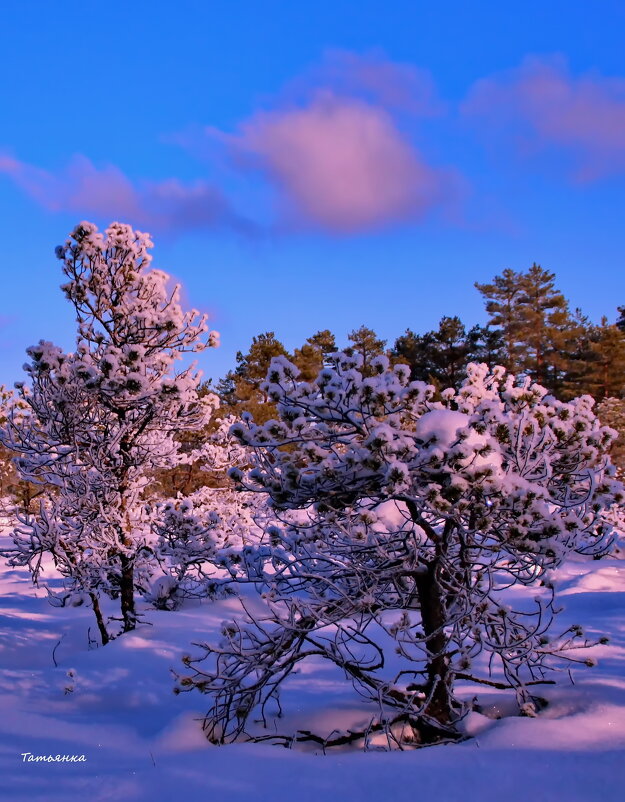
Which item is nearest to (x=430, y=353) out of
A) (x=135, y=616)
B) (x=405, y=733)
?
(x=135, y=616)

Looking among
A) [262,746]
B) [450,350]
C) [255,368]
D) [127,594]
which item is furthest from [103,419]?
[450,350]

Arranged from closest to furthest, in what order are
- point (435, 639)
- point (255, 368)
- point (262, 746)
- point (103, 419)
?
point (262, 746), point (435, 639), point (103, 419), point (255, 368)

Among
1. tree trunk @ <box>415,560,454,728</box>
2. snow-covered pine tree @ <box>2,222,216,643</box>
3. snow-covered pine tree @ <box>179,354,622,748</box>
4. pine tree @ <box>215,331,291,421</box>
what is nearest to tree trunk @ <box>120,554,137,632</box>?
snow-covered pine tree @ <box>2,222,216,643</box>

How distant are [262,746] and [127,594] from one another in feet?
19.1

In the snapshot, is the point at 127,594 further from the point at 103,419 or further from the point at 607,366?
the point at 607,366

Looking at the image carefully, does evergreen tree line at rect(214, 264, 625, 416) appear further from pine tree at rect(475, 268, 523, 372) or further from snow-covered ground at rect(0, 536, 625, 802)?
snow-covered ground at rect(0, 536, 625, 802)

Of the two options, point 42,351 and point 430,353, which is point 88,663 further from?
point 430,353

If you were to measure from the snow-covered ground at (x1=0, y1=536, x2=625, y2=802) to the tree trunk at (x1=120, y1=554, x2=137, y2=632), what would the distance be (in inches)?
20.0

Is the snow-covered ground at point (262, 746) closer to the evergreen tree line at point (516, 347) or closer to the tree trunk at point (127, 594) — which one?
the tree trunk at point (127, 594)

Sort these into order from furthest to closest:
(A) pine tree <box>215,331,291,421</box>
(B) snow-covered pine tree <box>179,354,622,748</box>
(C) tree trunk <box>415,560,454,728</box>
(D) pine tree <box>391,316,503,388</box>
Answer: (D) pine tree <box>391,316,503,388</box> < (A) pine tree <box>215,331,291,421</box> < (C) tree trunk <box>415,560,454,728</box> < (B) snow-covered pine tree <box>179,354,622,748</box>

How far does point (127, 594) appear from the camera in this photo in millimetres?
9992

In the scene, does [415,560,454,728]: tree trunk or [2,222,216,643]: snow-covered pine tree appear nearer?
[415,560,454,728]: tree trunk

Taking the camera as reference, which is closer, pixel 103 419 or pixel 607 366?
pixel 103 419

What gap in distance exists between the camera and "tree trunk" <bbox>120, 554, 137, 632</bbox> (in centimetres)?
973
